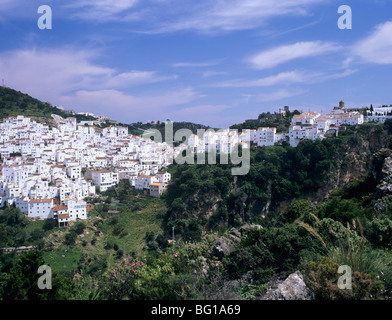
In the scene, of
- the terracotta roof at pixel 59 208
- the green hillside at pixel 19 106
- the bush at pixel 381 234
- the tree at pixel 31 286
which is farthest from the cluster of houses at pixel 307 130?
the green hillside at pixel 19 106

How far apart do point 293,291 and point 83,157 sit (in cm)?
3411

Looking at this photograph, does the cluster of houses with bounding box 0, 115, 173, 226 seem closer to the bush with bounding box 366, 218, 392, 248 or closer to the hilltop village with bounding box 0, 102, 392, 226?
the hilltop village with bounding box 0, 102, 392, 226

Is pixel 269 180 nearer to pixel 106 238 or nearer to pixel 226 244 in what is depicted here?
pixel 106 238

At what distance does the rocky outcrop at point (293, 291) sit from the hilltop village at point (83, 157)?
71.8 feet

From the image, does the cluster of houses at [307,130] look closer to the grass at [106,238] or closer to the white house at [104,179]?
the grass at [106,238]

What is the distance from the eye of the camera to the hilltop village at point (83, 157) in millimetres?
25391

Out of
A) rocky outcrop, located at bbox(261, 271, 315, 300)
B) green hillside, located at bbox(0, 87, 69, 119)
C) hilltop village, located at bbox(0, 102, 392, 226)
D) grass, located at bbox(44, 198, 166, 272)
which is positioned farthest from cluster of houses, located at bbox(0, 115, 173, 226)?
rocky outcrop, located at bbox(261, 271, 315, 300)

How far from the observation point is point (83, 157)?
115 ft

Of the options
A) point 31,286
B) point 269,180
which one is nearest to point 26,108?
point 269,180

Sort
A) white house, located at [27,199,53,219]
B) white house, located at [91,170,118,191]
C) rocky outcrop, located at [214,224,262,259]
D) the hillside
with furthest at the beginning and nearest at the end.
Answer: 1. white house, located at [91,170,118,191]
2. the hillside
3. white house, located at [27,199,53,219]
4. rocky outcrop, located at [214,224,262,259]

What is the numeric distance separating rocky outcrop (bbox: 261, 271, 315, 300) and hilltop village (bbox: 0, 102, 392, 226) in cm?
2189

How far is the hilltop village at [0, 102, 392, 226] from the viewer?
25.4 m
